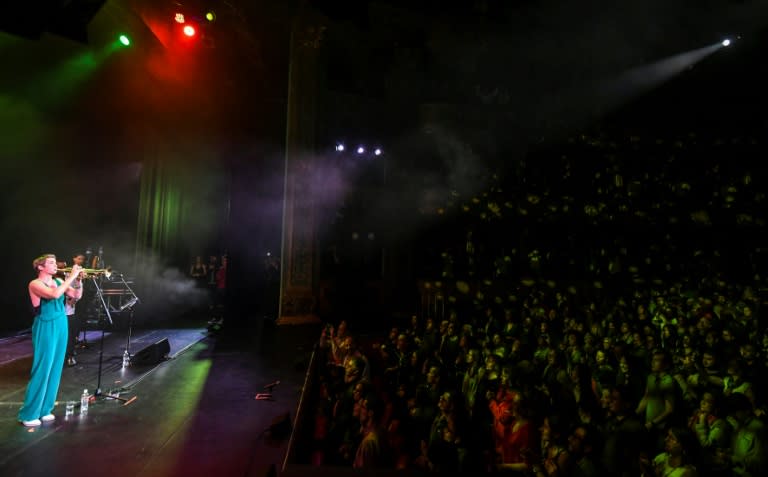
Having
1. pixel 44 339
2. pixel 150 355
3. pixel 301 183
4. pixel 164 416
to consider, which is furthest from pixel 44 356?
pixel 301 183

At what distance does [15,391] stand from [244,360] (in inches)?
104

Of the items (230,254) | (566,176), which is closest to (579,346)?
(566,176)

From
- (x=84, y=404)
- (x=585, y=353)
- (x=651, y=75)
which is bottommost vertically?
(x=84, y=404)

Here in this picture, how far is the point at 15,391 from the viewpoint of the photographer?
463cm

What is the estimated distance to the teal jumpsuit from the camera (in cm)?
365

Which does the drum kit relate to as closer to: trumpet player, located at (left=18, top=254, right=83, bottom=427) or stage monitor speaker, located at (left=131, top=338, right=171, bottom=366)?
stage monitor speaker, located at (left=131, top=338, right=171, bottom=366)

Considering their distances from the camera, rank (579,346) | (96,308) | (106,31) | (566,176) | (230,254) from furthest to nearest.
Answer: (566,176)
(230,254)
(96,308)
(106,31)
(579,346)

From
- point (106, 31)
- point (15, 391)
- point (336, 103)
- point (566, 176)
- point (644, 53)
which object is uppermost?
point (644, 53)

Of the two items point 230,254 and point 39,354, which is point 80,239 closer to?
point 230,254

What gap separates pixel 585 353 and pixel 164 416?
4751mm

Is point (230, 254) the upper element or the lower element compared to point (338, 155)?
lower

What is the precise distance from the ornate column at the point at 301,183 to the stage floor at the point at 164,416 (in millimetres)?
1869

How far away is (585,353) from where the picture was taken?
15.9 feet

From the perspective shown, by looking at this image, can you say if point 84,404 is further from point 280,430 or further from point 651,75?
point 651,75
